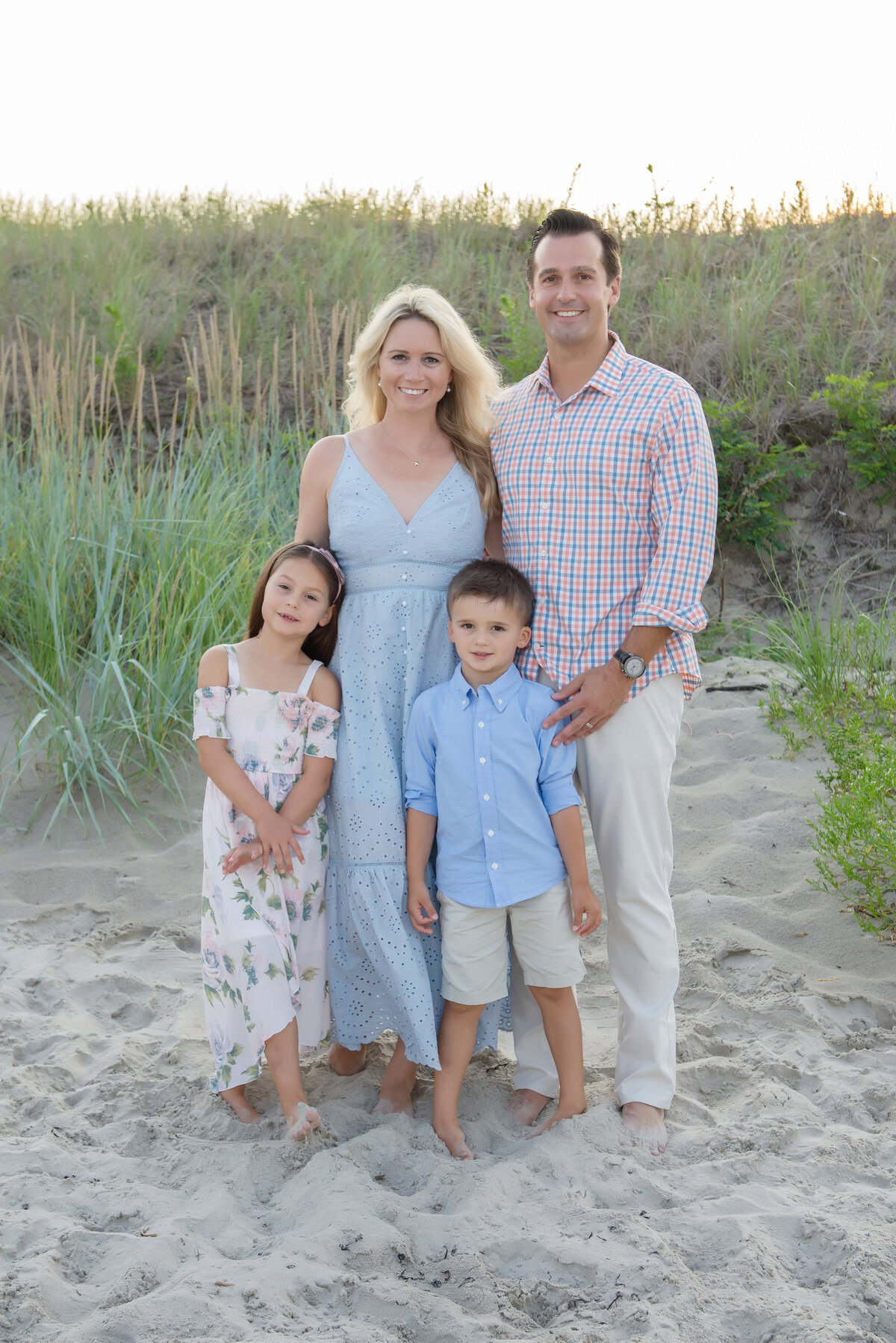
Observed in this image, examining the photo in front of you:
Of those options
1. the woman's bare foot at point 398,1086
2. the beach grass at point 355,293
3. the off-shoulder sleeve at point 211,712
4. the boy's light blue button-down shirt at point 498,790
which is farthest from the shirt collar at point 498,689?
the beach grass at point 355,293

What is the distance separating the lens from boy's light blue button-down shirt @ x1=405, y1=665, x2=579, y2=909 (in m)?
2.60

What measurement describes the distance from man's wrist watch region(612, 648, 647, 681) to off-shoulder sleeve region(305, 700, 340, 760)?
772 mm

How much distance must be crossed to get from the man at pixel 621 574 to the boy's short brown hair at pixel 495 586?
4.2 inches

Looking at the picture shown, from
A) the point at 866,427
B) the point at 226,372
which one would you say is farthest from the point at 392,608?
the point at 226,372

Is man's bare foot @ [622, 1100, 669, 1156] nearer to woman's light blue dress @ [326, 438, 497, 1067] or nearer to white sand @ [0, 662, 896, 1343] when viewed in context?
white sand @ [0, 662, 896, 1343]

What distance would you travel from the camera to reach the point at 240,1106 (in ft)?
9.18

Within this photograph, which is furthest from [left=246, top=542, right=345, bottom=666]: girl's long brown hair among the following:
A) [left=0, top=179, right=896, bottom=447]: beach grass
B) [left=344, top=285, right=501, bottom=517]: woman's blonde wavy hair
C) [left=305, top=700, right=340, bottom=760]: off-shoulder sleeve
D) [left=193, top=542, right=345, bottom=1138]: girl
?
[left=0, top=179, right=896, bottom=447]: beach grass

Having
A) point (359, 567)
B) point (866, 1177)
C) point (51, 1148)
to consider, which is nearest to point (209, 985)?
point (51, 1148)

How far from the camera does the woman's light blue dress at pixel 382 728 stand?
2754mm

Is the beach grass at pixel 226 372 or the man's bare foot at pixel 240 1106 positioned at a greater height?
the beach grass at pixel 226 372

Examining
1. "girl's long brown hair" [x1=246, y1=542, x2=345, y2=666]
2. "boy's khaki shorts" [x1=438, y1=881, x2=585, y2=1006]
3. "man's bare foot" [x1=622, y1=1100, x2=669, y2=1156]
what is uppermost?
"girl's long brown hair" [x1=246, y1=542, x2=345, y2=666]

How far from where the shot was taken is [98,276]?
8.38m

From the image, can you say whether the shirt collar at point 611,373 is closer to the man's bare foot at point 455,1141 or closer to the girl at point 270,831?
the girl at point 270,831

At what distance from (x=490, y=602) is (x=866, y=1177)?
63.1 inches
